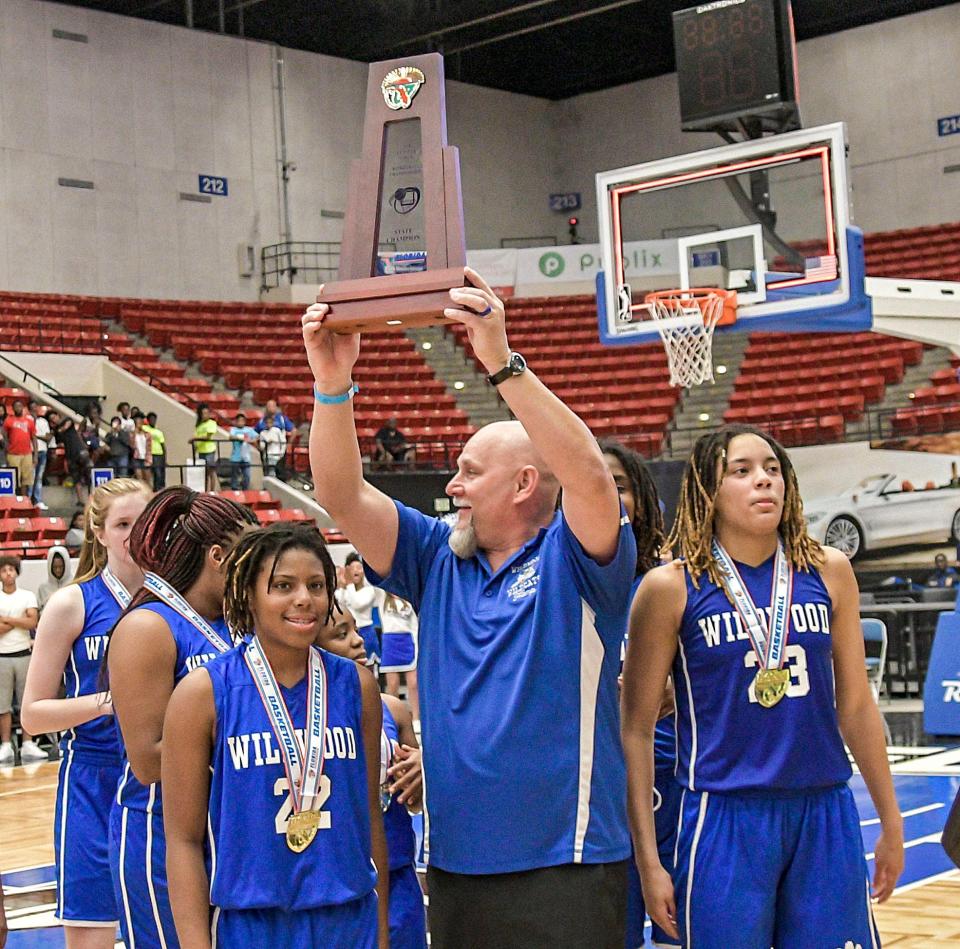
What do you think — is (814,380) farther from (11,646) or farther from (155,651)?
(155,651)

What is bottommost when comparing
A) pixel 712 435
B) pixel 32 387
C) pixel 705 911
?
pixel 705 911

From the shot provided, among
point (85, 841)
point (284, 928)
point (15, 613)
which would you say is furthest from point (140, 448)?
point (284, 928)

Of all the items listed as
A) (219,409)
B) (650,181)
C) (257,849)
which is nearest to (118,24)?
(219,409)

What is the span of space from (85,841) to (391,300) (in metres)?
1.90

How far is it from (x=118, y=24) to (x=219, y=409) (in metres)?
7.62

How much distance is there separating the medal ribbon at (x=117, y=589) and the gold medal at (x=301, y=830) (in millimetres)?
1389

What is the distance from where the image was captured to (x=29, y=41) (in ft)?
79.6

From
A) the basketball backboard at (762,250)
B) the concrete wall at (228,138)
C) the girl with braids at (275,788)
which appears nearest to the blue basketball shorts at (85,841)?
the girl with braids at (275,788)

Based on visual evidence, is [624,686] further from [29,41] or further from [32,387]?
[29,41]

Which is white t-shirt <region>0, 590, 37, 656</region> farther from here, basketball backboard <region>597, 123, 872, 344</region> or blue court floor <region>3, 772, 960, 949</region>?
basketball backboard <region>597, 123, 872, 344</region>

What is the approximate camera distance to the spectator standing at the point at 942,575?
16266 millimetres

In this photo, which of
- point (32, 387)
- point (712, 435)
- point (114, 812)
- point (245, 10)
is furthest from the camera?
point (245, 10)

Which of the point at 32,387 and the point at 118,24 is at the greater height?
the point at 118,24

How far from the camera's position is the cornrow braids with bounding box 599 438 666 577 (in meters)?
3.85
